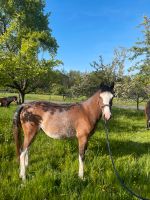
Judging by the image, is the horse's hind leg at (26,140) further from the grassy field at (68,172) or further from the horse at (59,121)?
the grassy field at (68,172)

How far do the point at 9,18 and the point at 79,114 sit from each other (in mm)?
33163

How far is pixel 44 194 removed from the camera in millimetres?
6359

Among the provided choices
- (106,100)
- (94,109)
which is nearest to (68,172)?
(94,109)

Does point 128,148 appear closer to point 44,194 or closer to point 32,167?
point 32,167

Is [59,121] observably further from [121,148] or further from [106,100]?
[121,148]

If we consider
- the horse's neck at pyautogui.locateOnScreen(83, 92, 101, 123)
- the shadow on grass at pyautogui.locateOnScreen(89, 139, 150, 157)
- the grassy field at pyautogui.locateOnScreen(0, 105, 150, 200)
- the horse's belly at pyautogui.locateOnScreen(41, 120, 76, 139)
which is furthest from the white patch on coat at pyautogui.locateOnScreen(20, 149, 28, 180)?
the shadow on grass at pyautogui.locateOnScreen(89, 139, 150, 157)

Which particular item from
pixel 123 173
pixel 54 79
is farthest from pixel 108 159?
pixel 54 79

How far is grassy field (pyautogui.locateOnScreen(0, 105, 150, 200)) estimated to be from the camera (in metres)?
6.43

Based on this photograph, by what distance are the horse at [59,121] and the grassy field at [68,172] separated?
0.57m

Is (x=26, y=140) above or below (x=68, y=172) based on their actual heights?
above

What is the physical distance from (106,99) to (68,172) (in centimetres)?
195

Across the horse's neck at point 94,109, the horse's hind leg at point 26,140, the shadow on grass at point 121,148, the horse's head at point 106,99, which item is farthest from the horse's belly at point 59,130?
the shadow on grass at point 121,148

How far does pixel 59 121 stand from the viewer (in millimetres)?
8266

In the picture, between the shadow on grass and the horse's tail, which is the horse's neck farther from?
the shadow on grass
